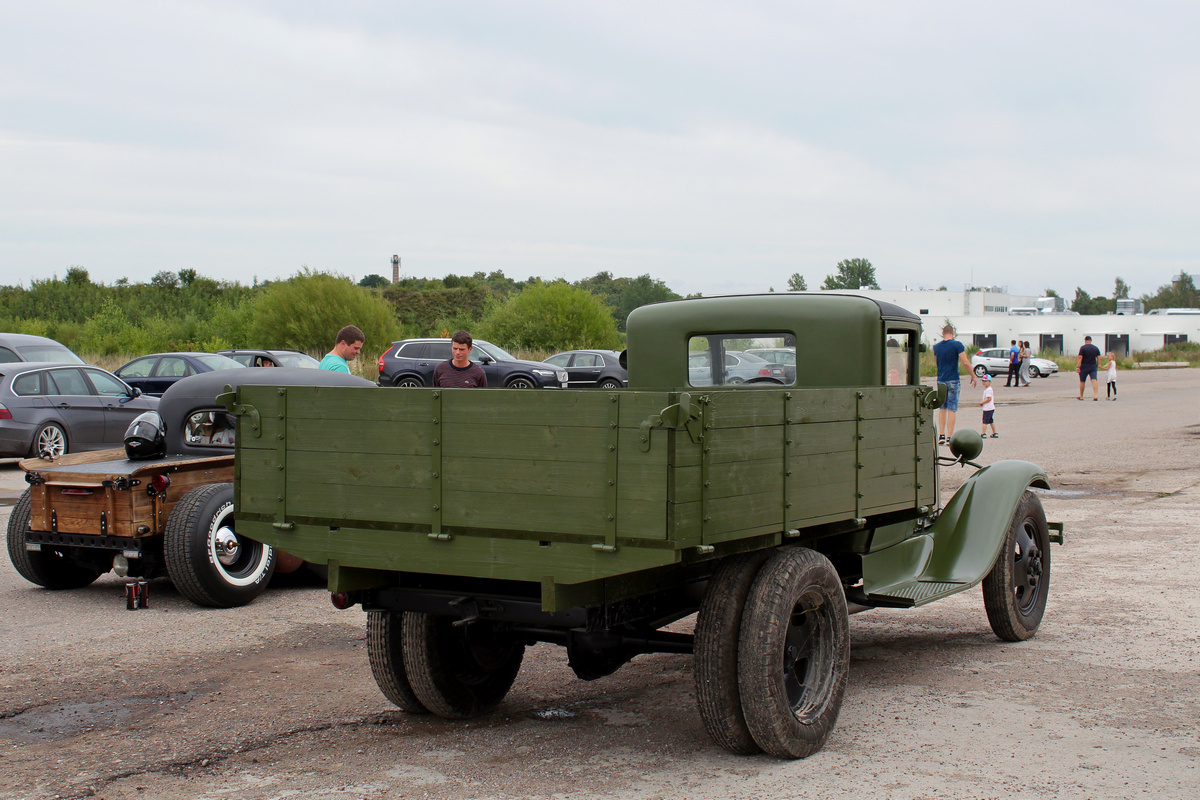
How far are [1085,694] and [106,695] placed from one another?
15.3ft

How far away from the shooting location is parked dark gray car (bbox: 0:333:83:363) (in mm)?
17906

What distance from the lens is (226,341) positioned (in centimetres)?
4650

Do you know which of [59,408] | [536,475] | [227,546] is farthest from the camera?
[59,408]

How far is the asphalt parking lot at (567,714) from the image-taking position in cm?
388

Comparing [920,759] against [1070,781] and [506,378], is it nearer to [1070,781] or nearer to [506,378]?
[1070,781]

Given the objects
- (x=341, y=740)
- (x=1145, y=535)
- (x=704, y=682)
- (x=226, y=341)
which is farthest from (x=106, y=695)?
(x=226, y=341)

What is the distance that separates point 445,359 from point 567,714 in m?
24.8

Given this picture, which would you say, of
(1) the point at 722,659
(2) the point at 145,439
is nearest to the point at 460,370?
(2) the point at 145,439

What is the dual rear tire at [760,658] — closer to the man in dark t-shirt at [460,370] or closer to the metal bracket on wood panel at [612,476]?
the metal bracket on wood panel at [612,476]

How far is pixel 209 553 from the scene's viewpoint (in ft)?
22.2

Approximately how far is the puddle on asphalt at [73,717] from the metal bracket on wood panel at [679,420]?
114 inches

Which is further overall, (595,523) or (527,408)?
(527,408)

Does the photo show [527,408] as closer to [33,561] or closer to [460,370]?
[460,370]

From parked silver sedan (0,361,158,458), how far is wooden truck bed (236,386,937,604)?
38.4ft
